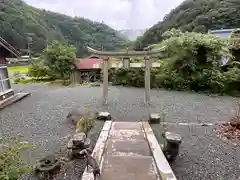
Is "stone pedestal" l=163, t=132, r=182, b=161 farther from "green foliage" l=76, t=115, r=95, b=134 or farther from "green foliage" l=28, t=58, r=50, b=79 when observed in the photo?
"green foliage" l=28, t=58, r=50, b=79

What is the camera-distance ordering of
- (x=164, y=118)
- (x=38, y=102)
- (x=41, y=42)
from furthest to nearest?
(x=41, y=42) < (x=38, y=102) < (x=164, y=118)

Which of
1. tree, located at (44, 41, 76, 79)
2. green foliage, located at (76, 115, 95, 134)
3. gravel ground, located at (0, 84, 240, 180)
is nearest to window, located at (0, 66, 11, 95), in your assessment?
gravel ground, located at (0, 84, 240, 180)

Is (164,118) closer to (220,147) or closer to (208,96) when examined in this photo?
(220,147)

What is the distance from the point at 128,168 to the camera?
4039 mm

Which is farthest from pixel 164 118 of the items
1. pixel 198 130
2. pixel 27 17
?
pixel 27 17

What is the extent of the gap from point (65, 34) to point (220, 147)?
4470cm

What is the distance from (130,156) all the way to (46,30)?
41767 millimetres

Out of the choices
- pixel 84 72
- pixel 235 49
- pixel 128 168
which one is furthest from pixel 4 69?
pixel 235 49

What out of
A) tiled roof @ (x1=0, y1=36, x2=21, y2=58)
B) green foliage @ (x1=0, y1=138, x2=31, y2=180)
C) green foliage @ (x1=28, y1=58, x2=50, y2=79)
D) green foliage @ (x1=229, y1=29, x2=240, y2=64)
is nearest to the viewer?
green foliage @ (x1=0, y1=138, x2=31, y2=180)

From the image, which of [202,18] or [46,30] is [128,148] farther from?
[46,30]

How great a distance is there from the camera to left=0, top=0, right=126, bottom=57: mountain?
37188 mm

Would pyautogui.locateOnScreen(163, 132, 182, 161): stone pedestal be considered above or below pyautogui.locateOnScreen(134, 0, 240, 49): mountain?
below

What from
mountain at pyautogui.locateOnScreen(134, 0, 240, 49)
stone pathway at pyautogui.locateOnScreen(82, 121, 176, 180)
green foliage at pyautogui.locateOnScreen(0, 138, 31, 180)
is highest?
mountain at pyautogui.locateOnScreen(134, 0, 240, 49)

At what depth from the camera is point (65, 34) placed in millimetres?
46750
